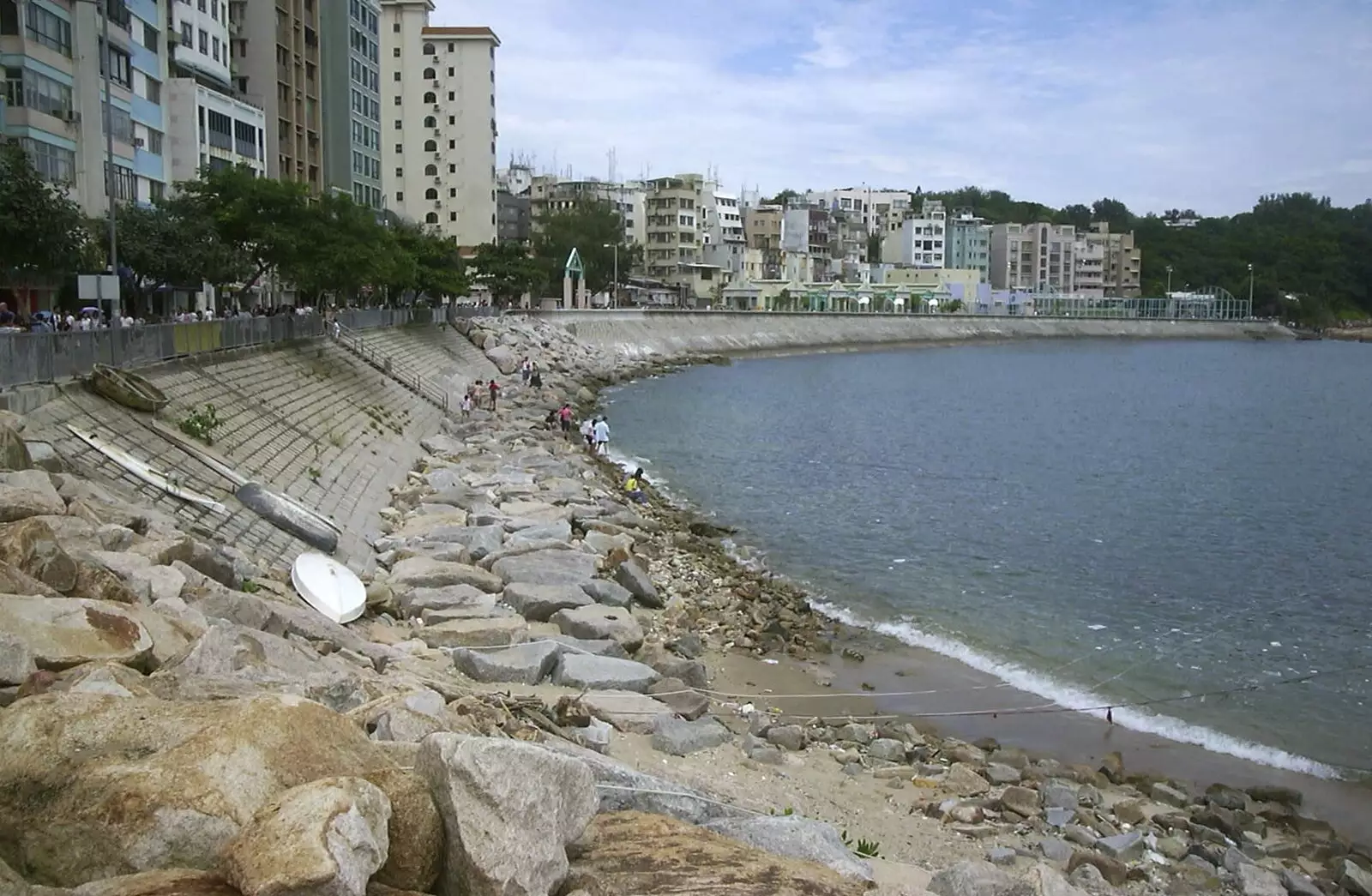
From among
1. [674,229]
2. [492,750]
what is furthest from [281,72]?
[674,229]

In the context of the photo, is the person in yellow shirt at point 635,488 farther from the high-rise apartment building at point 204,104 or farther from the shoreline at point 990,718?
the high-rise apartment building at point 204,104

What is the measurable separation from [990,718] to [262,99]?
66424 mm

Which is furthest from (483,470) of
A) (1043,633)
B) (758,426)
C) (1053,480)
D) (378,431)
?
(758,426)

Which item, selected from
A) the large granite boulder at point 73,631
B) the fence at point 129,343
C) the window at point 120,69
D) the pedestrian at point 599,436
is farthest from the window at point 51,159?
the large granite boulder at point 73,631

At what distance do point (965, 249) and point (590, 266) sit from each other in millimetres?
92259

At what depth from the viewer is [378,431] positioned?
36188mm

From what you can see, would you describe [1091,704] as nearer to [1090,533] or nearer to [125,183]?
[1090,533]

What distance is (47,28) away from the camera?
3969 cm

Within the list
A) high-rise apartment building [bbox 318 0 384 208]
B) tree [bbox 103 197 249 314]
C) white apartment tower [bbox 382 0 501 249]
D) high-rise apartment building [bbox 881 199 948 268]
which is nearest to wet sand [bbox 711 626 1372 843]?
tree [bbox 103 197 249 314]

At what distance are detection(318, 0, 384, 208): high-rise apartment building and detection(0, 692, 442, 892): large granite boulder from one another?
79852mm

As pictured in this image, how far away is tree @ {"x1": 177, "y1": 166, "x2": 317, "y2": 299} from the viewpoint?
135 ft

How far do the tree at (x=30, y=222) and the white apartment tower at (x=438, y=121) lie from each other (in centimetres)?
7870

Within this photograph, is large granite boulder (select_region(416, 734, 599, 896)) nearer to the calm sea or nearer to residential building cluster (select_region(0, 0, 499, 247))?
the calm sea

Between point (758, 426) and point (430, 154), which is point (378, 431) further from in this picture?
point (430, 154)
